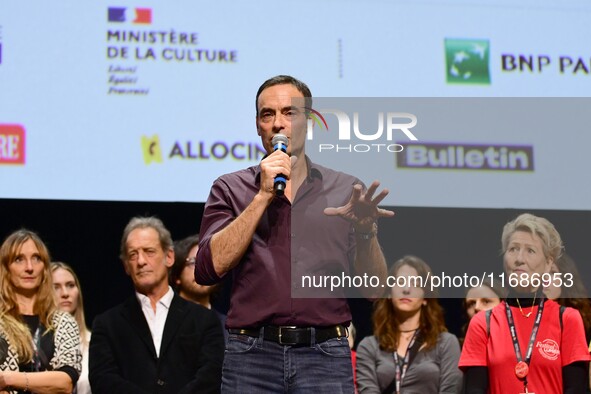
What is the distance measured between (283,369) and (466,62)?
289 centimetres

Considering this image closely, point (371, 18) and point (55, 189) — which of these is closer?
point (55, 189)

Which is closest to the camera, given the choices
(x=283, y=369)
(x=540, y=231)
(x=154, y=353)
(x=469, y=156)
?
(x=283, y=369)

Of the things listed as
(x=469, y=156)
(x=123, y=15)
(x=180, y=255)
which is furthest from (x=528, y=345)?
(x=123, y=15)

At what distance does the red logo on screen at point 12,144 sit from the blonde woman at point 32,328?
0.74 metres

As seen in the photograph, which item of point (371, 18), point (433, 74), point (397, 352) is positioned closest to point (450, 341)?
point (397, 352)

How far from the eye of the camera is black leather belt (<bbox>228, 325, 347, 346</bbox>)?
2.14 metres

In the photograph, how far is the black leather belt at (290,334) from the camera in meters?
2.14

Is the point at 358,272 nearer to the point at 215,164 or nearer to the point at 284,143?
the point at 284,143

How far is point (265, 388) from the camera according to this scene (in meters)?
2.11

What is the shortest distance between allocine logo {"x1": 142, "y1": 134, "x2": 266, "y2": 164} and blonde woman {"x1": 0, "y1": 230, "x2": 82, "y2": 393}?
0.93m

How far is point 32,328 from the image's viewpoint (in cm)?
348

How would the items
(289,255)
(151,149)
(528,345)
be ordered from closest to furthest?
(289,255) → (528,345) → (151,149)

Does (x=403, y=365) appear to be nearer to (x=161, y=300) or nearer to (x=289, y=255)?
(x=161, y=300)

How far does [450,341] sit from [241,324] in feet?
6.47
